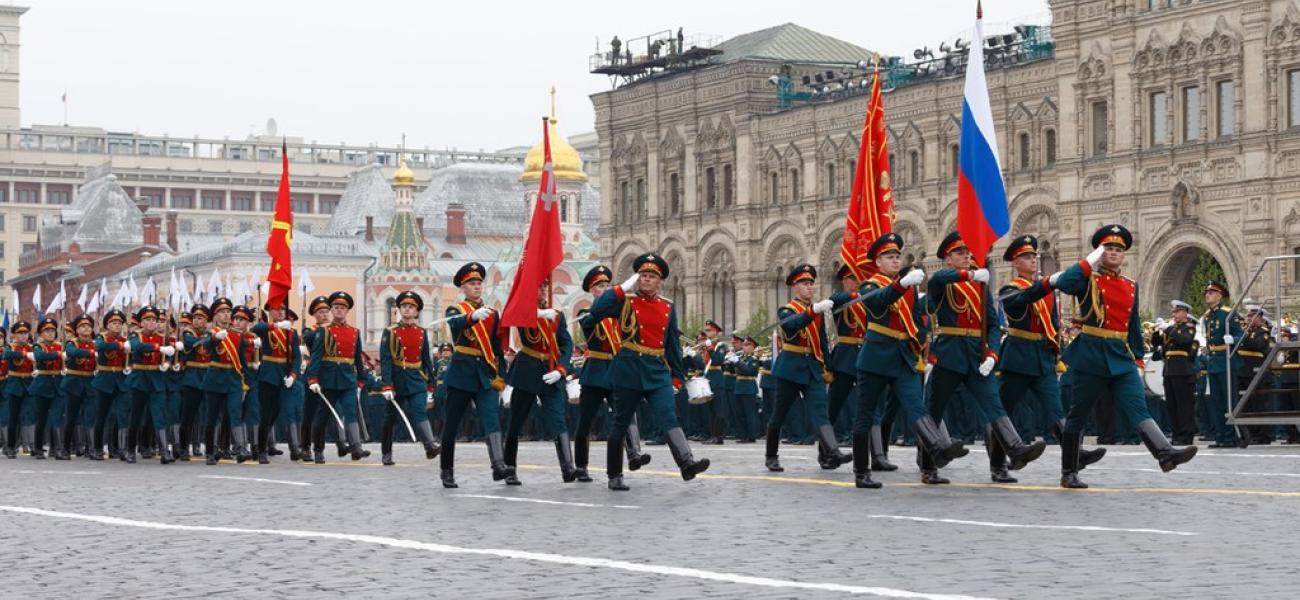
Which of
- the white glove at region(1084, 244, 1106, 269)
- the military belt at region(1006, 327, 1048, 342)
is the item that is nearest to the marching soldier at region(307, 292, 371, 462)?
the military belt at region(1006, 327, 1048, 342)

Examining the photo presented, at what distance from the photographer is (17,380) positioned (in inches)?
1041

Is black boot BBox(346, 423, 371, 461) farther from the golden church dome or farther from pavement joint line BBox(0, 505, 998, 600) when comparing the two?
the golden church dome

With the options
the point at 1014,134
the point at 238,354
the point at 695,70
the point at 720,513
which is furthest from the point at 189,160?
the point at 720,513

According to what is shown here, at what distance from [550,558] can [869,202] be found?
8.72 metres

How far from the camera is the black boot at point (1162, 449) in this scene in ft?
46.0

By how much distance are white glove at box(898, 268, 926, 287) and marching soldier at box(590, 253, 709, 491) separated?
5.21ft

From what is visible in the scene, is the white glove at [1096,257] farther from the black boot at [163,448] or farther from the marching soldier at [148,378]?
the marching soldier at [148,378]

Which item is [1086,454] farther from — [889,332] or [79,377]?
[79,377]

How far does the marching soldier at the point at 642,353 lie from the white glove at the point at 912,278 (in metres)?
1.59

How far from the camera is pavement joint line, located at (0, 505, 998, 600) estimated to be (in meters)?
9.30

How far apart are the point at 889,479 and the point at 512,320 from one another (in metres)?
2.76

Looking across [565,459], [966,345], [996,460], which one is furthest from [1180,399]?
[565,459]

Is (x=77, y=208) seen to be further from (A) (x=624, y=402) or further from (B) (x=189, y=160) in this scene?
(A) (x=624, y=402)

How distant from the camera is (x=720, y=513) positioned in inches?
526
